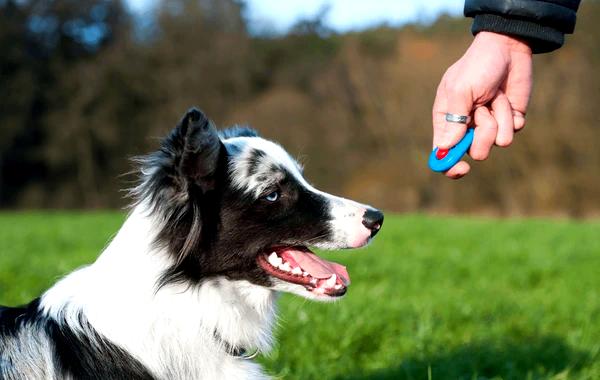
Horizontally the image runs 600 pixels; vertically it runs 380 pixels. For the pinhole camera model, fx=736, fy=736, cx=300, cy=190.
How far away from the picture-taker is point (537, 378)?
484 cm

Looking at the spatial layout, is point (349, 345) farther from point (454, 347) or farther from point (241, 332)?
point (241, 332)

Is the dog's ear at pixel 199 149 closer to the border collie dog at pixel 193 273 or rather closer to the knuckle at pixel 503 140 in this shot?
the border collie dog at pixel 193 273

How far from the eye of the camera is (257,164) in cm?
376

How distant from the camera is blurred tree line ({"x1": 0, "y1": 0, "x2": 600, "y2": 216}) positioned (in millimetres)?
34906

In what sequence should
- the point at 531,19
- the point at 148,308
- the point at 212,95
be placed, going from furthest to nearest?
the point at 212,95 < the point at 148,308 < the point at 531,19

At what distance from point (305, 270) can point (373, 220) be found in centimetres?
43

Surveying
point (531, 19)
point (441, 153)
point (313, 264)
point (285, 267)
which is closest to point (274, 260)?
point (285, 267)

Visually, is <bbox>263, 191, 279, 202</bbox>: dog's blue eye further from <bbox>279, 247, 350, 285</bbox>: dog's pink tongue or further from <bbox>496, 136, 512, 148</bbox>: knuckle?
<bbox>496, 136, 512, 148</bbox>: knuckle

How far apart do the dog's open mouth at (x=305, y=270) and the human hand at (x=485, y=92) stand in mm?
822

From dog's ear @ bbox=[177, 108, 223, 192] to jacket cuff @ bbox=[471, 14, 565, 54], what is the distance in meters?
1.30

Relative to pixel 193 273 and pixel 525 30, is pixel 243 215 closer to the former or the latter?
pixel 193 273

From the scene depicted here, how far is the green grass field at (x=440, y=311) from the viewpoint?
17.4ft

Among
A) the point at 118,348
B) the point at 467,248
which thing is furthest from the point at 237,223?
the point at 467,248

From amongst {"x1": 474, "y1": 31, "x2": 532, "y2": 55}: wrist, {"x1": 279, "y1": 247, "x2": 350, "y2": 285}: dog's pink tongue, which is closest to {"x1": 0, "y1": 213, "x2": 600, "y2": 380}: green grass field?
{"x1": 279, "y1": 247, "x2": 350, "y2": 285}: dog's pink tongue
